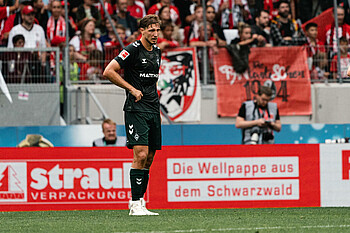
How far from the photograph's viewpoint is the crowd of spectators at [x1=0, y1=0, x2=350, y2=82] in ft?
46.9

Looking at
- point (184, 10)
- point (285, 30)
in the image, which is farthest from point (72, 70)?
point (285, 30)

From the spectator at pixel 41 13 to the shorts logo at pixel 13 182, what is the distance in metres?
4.60

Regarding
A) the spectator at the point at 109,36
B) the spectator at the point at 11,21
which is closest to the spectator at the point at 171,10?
the spectator at the point at 109,36

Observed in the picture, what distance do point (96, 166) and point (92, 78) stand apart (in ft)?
13.5

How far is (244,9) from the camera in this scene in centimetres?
1558

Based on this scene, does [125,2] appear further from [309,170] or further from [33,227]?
[33,227]

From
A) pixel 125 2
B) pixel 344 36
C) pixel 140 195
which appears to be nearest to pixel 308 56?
pixel 344 36

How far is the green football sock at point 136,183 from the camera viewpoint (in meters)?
8.23

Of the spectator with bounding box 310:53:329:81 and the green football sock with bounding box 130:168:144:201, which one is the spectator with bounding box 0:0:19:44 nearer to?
the spectator with bounding box 310:53:329:81

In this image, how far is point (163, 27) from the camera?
14.8 m

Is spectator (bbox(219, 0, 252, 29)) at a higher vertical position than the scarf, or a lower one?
higher

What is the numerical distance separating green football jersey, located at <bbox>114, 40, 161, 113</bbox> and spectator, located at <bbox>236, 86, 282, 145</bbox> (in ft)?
13.8

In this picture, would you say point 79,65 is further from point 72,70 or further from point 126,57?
point 126,57

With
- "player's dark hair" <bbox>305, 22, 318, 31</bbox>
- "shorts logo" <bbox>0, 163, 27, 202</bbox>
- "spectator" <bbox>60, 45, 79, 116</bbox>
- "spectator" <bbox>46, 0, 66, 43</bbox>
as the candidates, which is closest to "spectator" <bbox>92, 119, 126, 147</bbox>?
"spectator" <bbox>60, 45, 79, 116</bbox>
